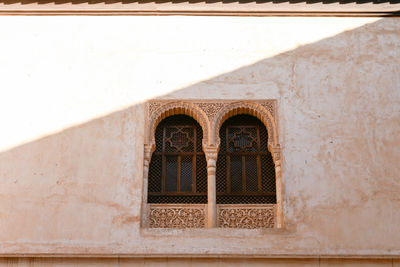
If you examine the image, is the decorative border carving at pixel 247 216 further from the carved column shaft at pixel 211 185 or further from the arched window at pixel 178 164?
the arched window at pixel 178 164

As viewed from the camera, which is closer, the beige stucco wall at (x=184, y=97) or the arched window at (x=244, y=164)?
the beige stucco wall at (x=184, y=97)

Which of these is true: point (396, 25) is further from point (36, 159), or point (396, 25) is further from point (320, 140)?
point (36, 159)

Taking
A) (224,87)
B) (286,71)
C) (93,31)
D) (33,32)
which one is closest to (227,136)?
(224,87)

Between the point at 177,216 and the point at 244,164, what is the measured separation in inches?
39.1

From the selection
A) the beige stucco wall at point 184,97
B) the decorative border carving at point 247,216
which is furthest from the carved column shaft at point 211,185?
the beige stucco wall at point 184,97

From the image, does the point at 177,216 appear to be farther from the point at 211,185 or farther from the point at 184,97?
the point at 184,97

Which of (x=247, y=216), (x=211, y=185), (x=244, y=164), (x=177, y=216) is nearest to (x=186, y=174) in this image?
(x=211, y=185)

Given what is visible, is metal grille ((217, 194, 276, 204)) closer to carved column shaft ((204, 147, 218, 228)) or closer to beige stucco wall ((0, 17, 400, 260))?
carved column shaft ((204, 147, 218, 228))

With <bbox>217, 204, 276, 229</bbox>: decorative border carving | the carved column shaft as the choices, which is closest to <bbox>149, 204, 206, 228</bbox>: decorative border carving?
the carved column shaft

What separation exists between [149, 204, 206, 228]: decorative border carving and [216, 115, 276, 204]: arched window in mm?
309

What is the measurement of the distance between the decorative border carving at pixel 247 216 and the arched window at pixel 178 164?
11.9 inches

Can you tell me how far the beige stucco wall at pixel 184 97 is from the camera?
251 inches

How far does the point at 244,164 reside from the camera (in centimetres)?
696

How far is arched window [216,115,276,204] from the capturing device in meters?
6.82
